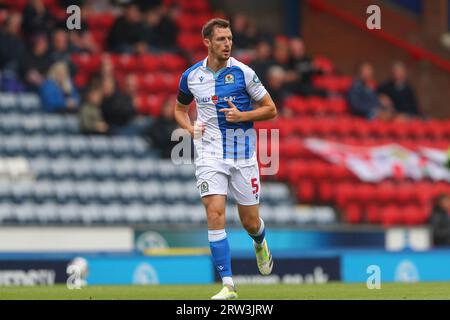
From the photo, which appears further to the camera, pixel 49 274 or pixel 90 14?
pixel 90 14

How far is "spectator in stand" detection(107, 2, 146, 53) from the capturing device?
24.1 metres

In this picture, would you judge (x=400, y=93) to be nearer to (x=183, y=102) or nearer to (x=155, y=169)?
(x=155, y=169)

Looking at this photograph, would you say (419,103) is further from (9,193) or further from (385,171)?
(9,193)

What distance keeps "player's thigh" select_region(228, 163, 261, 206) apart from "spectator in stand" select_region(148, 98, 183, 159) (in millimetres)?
10045

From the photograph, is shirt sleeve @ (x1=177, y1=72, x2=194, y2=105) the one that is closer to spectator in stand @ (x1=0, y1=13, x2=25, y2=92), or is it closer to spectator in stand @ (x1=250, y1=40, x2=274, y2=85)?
spectator in stand @ (x1=0, y1=13, x2=25, y2=92)

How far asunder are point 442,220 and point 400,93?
5.78 metres

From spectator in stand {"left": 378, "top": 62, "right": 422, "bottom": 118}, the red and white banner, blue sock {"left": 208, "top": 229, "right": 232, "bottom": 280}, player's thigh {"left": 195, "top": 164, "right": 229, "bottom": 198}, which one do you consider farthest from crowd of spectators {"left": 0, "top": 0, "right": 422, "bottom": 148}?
blue sock {"left": 208, "top": 229, "right": 232, "bottom": 280}

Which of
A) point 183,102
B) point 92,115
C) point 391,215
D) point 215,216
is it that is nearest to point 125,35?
point 92,115

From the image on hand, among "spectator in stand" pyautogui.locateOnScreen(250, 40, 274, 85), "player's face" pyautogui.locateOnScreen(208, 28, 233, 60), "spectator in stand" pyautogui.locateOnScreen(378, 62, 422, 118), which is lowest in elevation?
"player's face" pyautogui.locateOnScreen(208, 28, 233, 60)

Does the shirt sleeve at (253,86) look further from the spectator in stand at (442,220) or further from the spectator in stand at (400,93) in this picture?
the spectator in stand at (400,93)

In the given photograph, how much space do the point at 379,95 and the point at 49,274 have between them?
11.1 m

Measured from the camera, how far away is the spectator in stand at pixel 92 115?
2161 cm

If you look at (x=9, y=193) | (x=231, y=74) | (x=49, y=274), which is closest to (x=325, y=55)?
(x=9, y=193)

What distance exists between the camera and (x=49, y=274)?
17.0 metres
